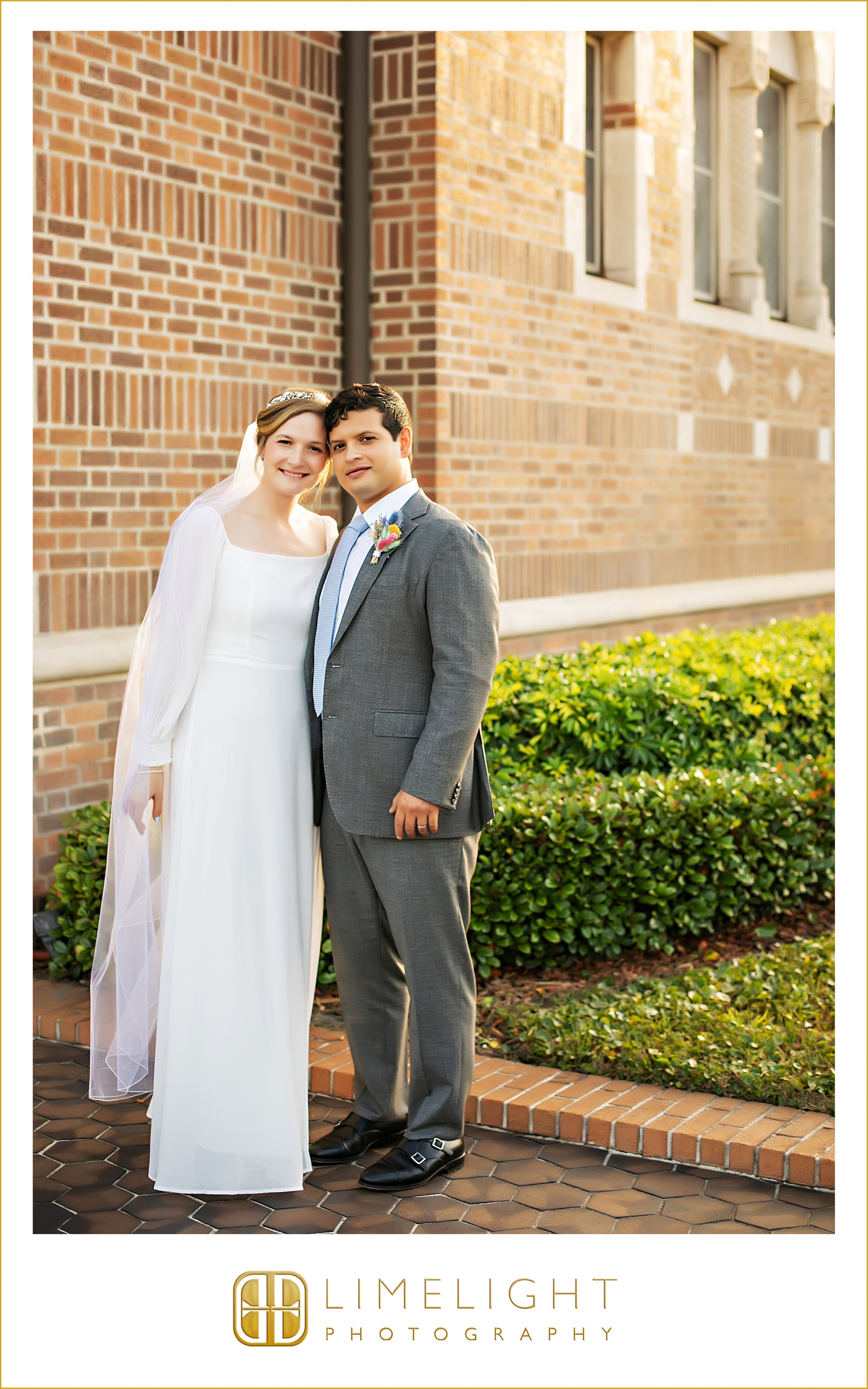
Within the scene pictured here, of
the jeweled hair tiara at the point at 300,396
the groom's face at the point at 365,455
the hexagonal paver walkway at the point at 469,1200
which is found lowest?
the hexagonal paver walkway at the point at 469,1200

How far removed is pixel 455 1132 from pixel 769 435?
859cm

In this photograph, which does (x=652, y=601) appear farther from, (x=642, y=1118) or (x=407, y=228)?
(x=642, y=1118)

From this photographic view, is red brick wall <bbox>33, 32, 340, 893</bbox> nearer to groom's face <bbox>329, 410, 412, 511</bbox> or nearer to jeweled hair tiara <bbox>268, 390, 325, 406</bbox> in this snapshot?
jeweled hair tiara <bbox>268, 390, 325, 406</bbox>

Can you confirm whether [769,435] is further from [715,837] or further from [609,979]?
[609,979]

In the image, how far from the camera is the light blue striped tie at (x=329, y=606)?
377cm

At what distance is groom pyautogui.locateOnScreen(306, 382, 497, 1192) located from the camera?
143 inches

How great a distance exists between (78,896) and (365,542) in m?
2.43

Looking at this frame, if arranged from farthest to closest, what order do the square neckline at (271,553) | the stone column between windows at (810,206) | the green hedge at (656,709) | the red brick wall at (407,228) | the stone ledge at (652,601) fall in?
the stone column between windows at (810,206)
the stone ledge at (652,601)
the red brick wall at (407,228)
the green hedge at (656,709)
the square neckline at (271,553)

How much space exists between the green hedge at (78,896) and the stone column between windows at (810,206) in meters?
8.45

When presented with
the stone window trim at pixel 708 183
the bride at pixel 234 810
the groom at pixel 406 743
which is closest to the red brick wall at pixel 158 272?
the bride at pixel 234 810

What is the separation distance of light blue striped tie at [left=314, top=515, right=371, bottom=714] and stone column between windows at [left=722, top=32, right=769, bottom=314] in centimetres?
790

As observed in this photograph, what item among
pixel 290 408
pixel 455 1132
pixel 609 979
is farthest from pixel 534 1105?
pixel 290 408

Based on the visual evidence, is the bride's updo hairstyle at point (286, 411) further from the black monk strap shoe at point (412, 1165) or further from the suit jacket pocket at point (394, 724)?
the black monk strap shoe at point (412, 1165)
